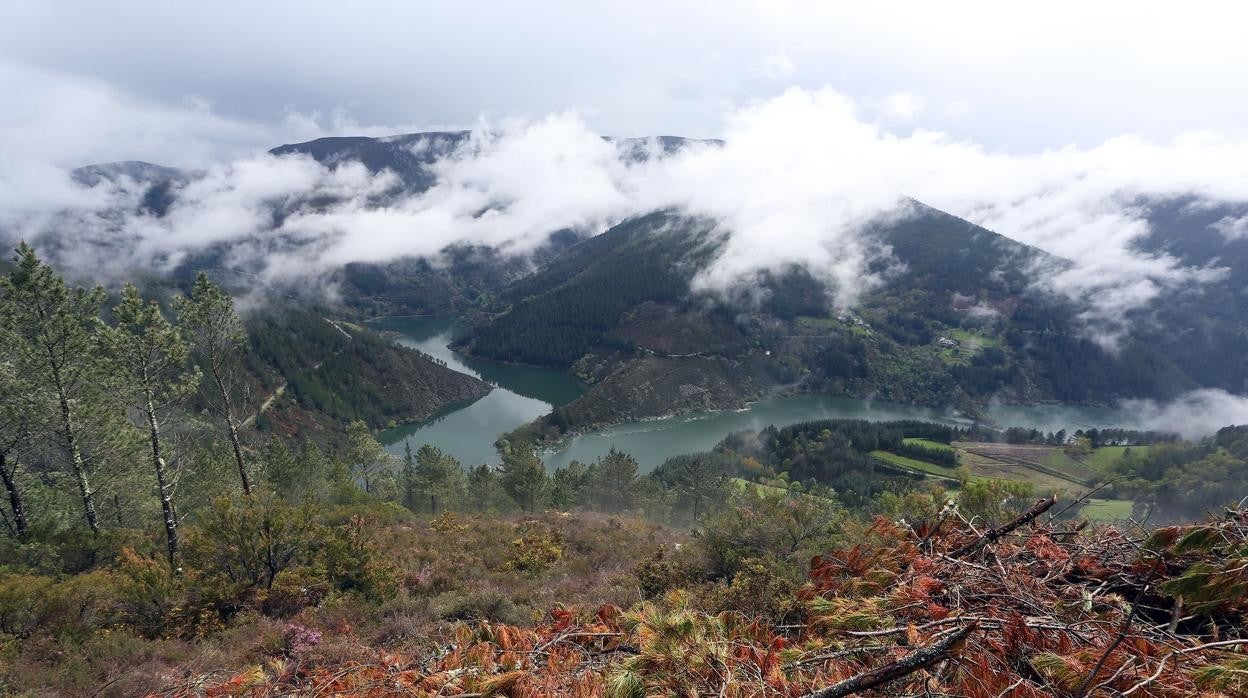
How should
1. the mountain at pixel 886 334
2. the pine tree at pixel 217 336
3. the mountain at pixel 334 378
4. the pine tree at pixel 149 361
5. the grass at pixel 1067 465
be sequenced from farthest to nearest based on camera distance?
the mountain at pixel 886 334 → the mountain at pixel 334 378 → the grass at pixel 1067 465 → the pine tree at pixel 217 336 → the pine tree at pixel 149 361

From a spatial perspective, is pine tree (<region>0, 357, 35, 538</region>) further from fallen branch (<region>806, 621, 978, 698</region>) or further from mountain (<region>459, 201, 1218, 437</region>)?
mountain (<region>459, 201, 1218, 437</region>)

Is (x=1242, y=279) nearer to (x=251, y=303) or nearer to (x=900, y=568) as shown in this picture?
(x=900, y=568)

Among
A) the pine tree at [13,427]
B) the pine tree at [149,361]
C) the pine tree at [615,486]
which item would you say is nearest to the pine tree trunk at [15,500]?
the pine tree at [13,427]

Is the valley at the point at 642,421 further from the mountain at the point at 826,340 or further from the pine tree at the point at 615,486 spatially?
the pine tree at the point at 615,486

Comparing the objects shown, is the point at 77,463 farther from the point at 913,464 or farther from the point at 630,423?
the point at 630,423

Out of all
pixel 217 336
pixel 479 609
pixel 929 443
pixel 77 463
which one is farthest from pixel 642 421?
pixel 479 609

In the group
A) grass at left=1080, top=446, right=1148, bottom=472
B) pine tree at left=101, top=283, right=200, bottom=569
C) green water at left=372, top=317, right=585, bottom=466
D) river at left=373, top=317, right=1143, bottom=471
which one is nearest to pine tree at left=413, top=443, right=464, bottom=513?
pine tree at left=101, top=283, right=200, bottom=569

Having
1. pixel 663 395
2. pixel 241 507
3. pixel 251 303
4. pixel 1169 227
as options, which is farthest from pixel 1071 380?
pixel 251 303
